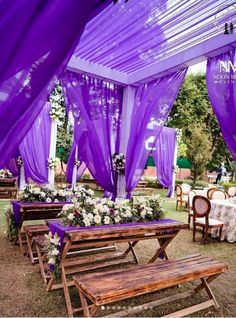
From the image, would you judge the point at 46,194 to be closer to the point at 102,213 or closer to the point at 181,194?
the point at 102,213

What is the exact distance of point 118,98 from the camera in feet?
18.1

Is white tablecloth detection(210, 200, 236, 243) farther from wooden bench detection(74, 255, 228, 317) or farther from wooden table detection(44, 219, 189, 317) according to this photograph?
wooden bench detection(74, 255, 228, 317)

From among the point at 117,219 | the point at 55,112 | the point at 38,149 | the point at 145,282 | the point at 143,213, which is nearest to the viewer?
the point at 145,282

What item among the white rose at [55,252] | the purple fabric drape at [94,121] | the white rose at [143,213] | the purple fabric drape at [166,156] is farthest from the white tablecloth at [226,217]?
the purple fabric drape at [166,156]

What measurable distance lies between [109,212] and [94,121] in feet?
6.11

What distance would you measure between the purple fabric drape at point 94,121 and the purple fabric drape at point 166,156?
6311 mm

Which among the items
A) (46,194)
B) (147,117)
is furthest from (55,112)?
(147,117)

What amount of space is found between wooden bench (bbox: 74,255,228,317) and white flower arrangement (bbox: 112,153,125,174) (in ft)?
8.99

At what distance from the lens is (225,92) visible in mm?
3545

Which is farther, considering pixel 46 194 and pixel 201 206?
pixel 201 206

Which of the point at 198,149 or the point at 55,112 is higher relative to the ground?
the point at 55,112

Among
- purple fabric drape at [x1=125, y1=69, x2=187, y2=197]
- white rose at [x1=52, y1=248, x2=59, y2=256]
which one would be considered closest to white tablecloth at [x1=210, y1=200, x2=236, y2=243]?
purple fabric drape at [x1=125, y1=69, x2=187, y2=197]

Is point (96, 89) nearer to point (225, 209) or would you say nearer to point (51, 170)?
point (225, 209)

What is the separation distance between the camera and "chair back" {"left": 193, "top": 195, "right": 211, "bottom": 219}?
5249mm
